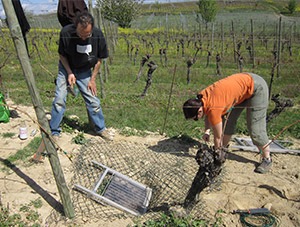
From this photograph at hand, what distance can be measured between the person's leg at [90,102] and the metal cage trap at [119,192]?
1040 mm

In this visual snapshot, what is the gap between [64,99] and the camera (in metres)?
4.32

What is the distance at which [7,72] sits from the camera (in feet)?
31.9

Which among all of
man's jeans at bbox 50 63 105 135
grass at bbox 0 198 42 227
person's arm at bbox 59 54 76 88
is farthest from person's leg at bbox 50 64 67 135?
grass at bbox 0 198 42 227

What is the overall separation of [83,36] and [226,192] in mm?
2638

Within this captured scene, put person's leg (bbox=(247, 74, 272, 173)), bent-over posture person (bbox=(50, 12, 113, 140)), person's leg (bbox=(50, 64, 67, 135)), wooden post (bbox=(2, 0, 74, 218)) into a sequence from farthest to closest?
1. person's leg (bbox=(50, 64, 67, 135))
2. bent-over posture person (bbox=(50, 12, 113, 140))
3. person's leg (bbox=(247, 74, 272, 173))
4. wooden post (bbox=(2, 0, 74, 218))

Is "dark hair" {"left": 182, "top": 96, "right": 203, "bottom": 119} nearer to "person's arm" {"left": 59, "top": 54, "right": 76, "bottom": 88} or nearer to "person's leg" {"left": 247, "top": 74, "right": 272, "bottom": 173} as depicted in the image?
"person's leg" {"left": 247, "top": 74, "right": 272, "bottom": 173}

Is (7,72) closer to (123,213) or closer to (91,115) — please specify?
(91,115)

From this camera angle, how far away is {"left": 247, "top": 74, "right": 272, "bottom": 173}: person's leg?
3703mm

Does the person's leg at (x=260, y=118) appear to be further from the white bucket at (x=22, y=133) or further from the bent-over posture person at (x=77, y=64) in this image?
the white bucket at (x=22, y=133)

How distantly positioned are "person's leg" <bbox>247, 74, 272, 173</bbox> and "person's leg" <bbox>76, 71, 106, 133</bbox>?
2.23 metres

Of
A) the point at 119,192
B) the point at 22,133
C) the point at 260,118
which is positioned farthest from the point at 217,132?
the point at 22,133

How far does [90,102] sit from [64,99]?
1.29ft

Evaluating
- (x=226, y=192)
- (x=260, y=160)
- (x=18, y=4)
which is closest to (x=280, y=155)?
(x=260, y=160)

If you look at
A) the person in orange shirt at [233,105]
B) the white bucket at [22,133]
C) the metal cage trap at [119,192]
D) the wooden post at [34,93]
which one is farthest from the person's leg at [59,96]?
the person in orange shirt at [233,105]
